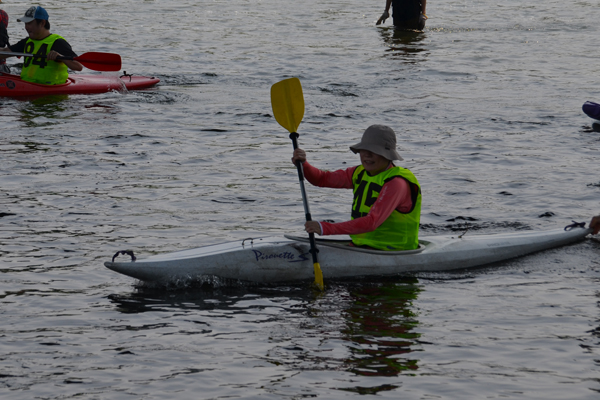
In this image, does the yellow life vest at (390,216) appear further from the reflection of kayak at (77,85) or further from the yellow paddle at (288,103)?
the reflection of kayak at (77,85)

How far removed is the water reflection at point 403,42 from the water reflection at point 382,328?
34.3ft

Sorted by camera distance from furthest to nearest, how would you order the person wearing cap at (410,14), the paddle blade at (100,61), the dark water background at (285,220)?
the person wearing cap at (410,14), the paddle blade at (100,61), the dark water background at (285,220)

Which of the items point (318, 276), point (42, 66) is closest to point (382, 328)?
point (318, 276)

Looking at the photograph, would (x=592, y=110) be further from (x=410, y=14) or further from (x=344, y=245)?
(x=410, y=14)

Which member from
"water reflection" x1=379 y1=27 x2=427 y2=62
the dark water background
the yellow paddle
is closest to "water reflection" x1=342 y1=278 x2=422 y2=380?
the dark water background

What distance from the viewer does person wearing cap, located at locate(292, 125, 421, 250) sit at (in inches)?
210

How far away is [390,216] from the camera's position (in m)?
5.56

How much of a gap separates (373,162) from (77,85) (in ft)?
23.8

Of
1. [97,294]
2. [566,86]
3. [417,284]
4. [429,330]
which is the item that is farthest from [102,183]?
[566,86]

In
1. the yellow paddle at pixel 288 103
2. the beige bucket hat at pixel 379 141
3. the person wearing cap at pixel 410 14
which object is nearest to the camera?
the beige bucket hat at pixel 379 141

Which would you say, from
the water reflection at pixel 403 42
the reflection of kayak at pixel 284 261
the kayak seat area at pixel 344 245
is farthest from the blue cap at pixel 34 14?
the water reflection at pixel 403 42

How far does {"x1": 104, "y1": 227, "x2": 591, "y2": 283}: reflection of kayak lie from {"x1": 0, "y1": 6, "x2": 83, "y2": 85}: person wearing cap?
5.83 metres

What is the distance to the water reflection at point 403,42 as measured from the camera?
16.0 metres

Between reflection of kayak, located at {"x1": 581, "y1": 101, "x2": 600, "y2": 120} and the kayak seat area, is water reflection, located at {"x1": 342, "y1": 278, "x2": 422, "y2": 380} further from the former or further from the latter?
reflection of kayak, located at {"x1": 581, "y1": 101, "x2": 600, "y2": 120}
